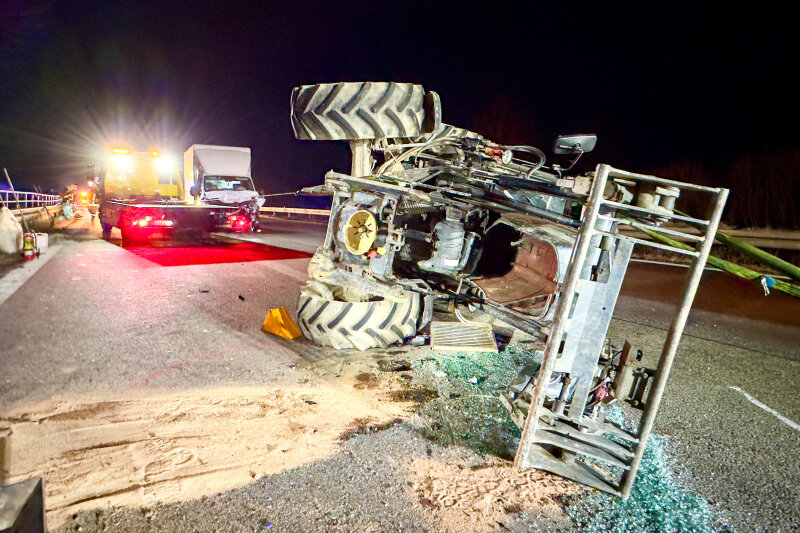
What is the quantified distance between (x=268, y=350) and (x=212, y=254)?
22.5 ft

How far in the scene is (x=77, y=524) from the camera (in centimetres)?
195

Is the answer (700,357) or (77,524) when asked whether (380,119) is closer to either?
(77,524)

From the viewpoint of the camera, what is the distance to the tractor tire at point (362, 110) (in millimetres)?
3980

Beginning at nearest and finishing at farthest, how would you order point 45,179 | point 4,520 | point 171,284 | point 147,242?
point 4,520 → point 171,284 → point 147,242 → point 45,179

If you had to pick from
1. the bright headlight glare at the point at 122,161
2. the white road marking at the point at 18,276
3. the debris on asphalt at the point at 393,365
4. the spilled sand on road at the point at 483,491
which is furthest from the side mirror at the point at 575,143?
the bright headlight glare at the point at 122,161

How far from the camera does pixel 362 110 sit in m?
3.99

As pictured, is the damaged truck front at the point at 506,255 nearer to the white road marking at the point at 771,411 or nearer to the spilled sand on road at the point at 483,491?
the spilled sand on road at the point at 483,491

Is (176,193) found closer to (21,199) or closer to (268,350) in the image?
(21,199)

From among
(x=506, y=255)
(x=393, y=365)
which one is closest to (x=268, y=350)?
(x=393, y=365)

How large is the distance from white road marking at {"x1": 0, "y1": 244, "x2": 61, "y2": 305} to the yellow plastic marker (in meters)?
3.63

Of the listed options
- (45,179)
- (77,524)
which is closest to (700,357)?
(77,524)

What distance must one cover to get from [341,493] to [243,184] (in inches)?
646

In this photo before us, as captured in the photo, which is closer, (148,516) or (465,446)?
(148,516)

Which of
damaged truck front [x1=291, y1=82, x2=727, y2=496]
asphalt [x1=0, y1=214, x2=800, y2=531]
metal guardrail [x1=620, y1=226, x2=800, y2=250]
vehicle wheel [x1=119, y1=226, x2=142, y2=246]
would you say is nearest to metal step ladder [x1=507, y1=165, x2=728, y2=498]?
damaged truck front [x1=291, y1=82, x2=727, y2=496]
